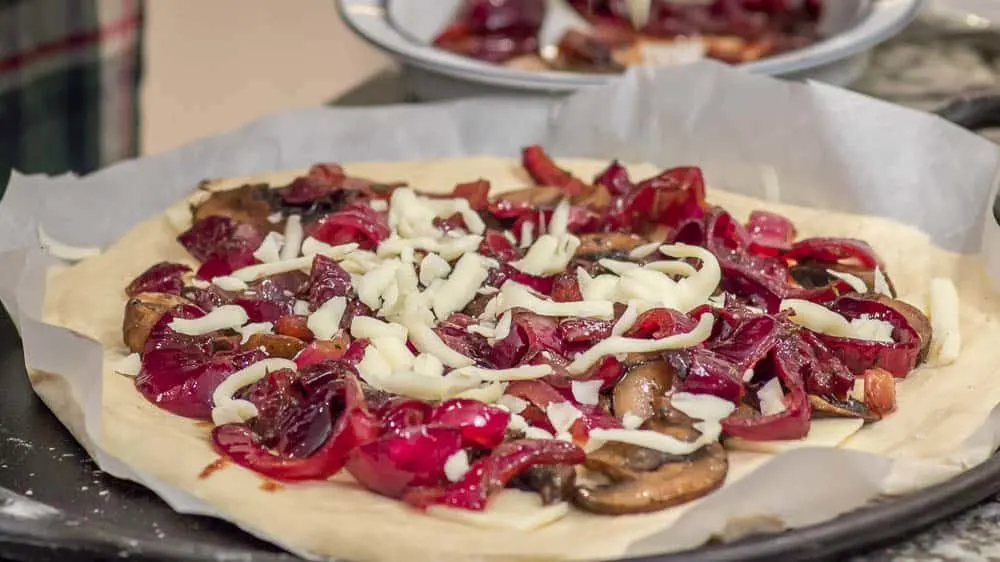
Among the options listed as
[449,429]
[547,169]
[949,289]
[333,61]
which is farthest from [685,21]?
[333,61]

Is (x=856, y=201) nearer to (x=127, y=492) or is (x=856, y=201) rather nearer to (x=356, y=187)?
(x=356, y=187)

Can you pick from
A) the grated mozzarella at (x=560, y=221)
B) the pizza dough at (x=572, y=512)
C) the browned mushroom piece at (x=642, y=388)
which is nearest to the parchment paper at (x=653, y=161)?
the pizza dough at (x=572, y=512)

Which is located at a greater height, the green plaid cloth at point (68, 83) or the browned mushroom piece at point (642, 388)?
the browned mushroom piece at point (642, 388)

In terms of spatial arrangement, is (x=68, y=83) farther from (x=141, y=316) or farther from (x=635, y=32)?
(x=141, y=316)

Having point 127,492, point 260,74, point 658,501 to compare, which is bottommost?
point 260,74

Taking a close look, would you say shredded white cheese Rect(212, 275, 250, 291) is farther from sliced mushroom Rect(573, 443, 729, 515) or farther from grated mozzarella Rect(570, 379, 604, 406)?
sliced mushroom Rect(573, 443, 729, 515)

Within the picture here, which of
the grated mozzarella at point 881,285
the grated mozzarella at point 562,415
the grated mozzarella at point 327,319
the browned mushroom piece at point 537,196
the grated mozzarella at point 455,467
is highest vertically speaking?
the grated mozzarella at point 881,285

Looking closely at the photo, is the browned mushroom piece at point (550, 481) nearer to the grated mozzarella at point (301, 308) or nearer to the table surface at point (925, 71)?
the grated mozzarella at point (301, 308)
